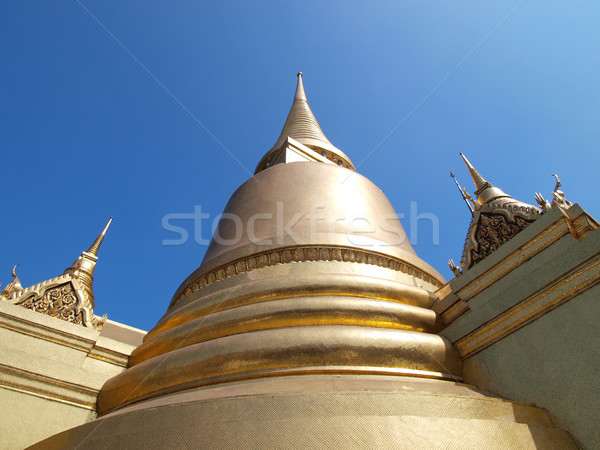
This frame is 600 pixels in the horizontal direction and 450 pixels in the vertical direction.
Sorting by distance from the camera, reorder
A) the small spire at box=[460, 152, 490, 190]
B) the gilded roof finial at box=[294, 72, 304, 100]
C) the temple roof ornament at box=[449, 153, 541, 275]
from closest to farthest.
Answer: the temple roof ornament at box=[449, 153, 541, 275], the small spire at box=[460, 152, 490, 190], the gilded roof finial at box=[294, 72, 304, 100]

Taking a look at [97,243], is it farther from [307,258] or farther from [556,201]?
[556,201]

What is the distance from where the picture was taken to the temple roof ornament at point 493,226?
4504mm

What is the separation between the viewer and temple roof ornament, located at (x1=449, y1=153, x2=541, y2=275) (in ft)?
14.8

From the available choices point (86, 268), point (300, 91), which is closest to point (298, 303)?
point (86, 268)

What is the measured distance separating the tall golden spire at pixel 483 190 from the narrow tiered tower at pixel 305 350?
128 cm

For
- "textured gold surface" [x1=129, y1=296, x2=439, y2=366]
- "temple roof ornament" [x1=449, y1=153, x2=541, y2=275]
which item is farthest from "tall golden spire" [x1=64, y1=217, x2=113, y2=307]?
"temple roof ornament" [x1=449, y1=153, x2=541, y2=275]

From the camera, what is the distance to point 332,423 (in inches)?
105

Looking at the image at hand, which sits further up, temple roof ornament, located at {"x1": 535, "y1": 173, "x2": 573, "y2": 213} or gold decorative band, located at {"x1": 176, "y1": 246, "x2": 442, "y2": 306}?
gold decorative band, located at {"x1": 176, "y1": 246, "x2": 442, "y2": 306}

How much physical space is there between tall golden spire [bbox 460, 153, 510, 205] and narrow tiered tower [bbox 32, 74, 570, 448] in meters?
1.28

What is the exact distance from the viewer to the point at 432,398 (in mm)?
2908

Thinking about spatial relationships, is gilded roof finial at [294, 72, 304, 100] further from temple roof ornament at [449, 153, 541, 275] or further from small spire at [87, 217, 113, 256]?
temple roof ornament at [449, 153, 541, 275]

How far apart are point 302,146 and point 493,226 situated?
19.0 feet

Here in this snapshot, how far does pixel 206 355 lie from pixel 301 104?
460 inches

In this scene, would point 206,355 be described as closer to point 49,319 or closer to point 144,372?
point 144,372
